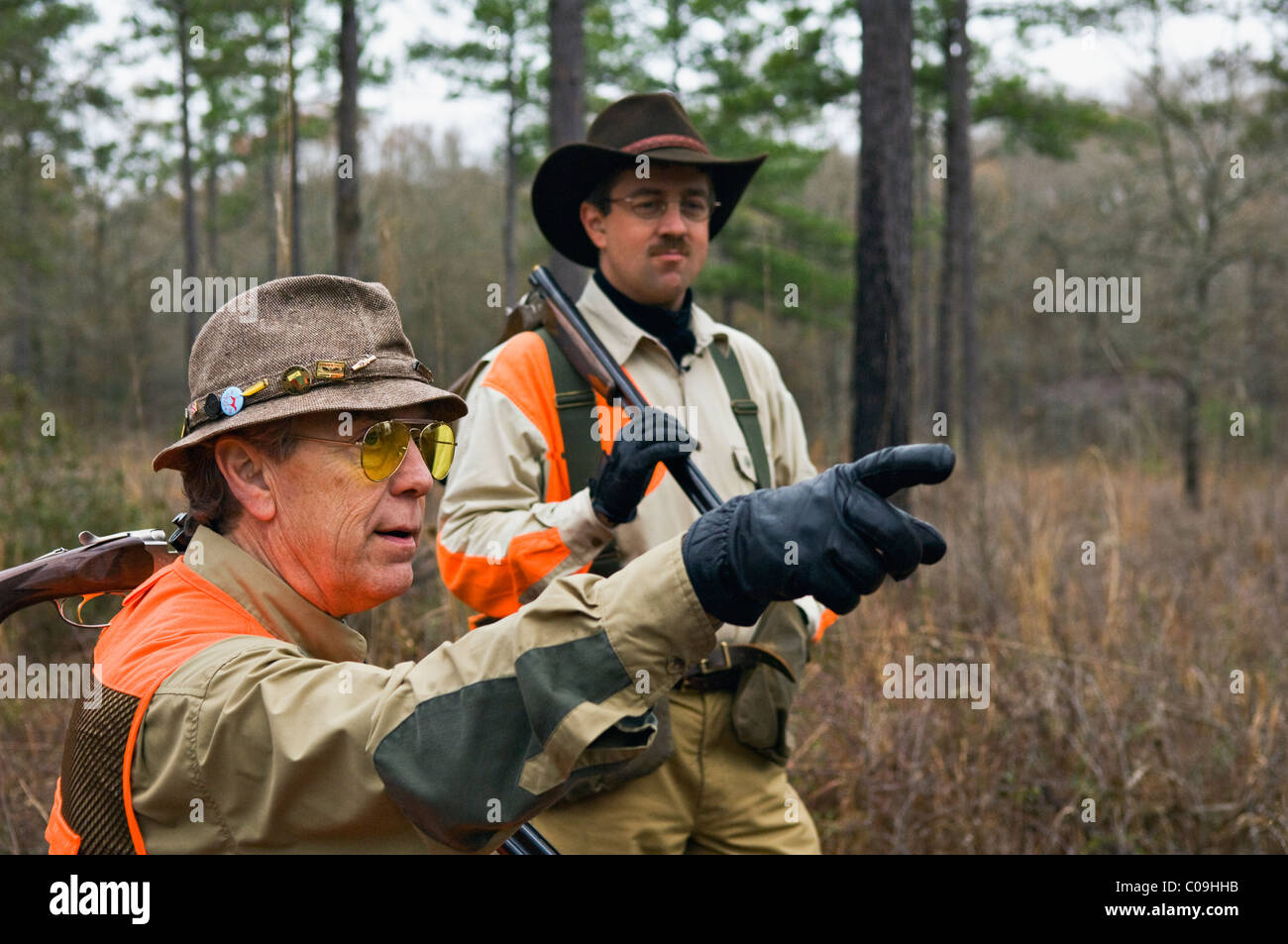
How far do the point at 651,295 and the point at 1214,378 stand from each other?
20.9m

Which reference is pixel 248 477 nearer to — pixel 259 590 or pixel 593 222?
pixel 259 590

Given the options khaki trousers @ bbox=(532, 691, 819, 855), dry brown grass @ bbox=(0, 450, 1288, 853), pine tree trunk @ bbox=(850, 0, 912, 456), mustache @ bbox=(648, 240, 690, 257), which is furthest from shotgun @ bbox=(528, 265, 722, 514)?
pine tree trunk @ bbox=(850, 0, 912, 456)

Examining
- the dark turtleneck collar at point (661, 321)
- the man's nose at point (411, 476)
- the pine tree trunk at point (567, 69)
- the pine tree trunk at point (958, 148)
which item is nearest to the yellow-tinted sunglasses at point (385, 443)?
the man's nose at point (411, 476)

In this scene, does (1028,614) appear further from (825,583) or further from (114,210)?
(114,210)

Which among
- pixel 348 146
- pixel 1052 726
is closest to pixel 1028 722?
pixel 1052 726

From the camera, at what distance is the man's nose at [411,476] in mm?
1706

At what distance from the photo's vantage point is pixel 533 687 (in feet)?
4.14

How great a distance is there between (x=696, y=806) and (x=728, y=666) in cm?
35

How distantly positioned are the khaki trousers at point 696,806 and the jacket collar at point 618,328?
939 millimetres

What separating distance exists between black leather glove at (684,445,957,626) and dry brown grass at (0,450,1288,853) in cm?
271

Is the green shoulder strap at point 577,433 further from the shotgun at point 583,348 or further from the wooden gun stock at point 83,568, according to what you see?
the wooden gun stock at point 83,568

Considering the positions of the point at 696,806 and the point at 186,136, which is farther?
the point at 186,136

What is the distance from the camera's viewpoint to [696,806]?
2.64 metres

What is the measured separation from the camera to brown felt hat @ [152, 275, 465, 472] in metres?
1.61
